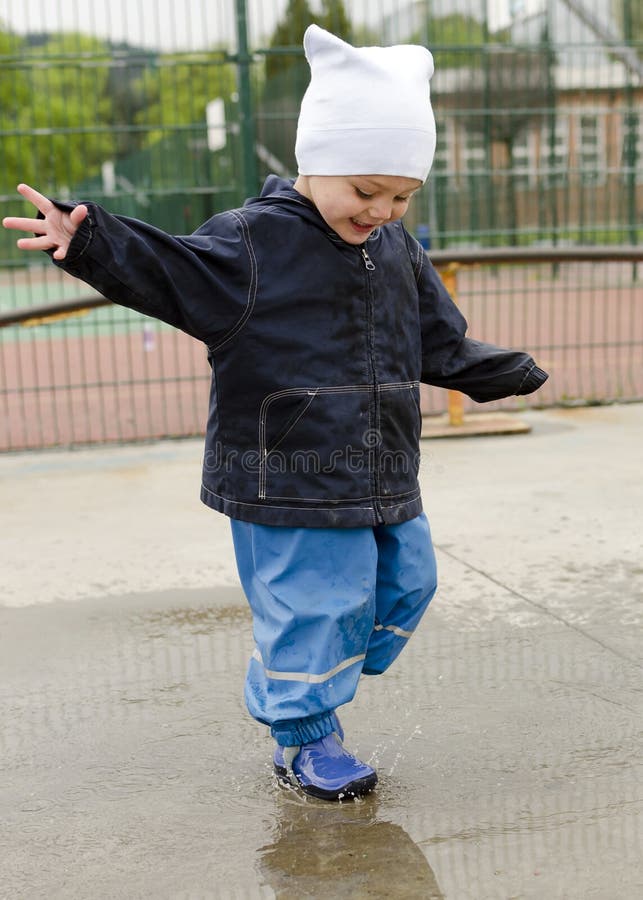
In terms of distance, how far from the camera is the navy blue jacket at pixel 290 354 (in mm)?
2477

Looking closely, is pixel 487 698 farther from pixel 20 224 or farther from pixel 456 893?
pixel 20 224

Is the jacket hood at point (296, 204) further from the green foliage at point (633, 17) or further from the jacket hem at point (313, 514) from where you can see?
the green foliage at point (633, 17)

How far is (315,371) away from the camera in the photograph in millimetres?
2531

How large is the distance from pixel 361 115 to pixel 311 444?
680 mm

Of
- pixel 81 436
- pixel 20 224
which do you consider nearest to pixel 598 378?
pixel 81 436

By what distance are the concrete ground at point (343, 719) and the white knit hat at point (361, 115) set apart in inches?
52.2

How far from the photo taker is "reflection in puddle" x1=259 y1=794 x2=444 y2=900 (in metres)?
2.21

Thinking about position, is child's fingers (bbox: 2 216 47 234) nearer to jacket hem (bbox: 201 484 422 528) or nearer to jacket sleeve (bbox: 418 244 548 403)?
jacket hem (bbox: 201 484 422 528)

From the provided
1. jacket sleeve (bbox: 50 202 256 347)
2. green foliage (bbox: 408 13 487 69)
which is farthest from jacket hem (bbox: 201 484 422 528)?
green foliage (bbox: 408 13 487 69)

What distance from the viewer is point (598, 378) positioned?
8.84 metres

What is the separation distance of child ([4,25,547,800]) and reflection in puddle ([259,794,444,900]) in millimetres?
75

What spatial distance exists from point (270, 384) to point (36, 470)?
3.79m

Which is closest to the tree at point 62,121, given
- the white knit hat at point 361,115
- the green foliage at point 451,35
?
the green foliage at point 451,35

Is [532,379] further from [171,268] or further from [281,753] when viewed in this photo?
[281,753]
